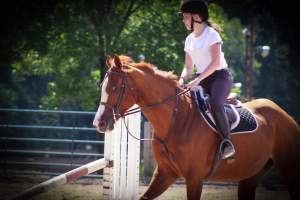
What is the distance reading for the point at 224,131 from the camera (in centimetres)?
597

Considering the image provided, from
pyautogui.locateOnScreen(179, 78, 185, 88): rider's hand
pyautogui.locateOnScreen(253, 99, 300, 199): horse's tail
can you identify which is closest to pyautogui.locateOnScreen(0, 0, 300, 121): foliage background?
pyautogui.locateOnScreen(253, 99, 300, 199): horse's tail

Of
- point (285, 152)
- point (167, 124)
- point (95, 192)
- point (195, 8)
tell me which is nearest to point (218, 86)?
point (167, 124)

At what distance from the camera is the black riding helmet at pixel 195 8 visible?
5969 millimetres

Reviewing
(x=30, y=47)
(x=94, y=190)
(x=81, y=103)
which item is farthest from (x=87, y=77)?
(x=94, y=190)

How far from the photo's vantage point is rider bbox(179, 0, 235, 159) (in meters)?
5.93

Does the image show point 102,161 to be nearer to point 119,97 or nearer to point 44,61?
point 119,97

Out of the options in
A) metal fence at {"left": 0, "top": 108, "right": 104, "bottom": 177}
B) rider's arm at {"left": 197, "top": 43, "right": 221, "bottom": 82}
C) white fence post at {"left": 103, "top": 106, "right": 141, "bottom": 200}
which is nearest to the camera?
rider's arm at {"left": 197, "top": 43, "right": 221, "bottom": 82}

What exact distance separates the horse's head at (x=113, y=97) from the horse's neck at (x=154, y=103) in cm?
14

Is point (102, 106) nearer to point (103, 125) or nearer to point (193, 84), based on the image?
point (103, 125)

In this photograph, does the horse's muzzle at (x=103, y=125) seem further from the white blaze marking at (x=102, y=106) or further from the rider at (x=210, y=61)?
the rider at (x=210, y=61)

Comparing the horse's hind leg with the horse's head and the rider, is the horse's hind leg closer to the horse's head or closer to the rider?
the rider

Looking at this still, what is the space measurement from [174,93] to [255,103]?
1.69m

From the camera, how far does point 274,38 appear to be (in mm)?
24953

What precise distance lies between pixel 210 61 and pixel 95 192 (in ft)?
18.4
